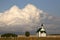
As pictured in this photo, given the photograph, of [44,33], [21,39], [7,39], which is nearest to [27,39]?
[21,39]

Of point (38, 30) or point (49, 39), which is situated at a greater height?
point (38, 30)

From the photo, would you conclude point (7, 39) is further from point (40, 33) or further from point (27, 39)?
point (40, 33)

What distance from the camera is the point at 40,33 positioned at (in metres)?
51.8

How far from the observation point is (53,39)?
81.0 feet

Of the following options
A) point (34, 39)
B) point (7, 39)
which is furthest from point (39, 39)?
point (7, 39)

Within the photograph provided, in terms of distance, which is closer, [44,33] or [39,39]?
[39,39]

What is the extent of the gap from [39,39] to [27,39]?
5.15 ft

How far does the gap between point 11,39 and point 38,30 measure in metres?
27.5

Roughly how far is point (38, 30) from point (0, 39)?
2770 cm

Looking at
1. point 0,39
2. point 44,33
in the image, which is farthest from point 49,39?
point 44,33

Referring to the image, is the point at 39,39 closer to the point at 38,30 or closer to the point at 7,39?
the point at 7,39

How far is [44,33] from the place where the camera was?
169 ft

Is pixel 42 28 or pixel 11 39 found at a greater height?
pixel 42 28

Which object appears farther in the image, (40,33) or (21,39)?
(40,33)
